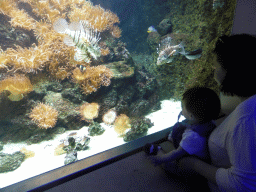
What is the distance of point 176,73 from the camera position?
15.5 feet

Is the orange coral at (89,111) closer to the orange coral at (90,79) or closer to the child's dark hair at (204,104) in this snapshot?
the orange coral at (90,79)

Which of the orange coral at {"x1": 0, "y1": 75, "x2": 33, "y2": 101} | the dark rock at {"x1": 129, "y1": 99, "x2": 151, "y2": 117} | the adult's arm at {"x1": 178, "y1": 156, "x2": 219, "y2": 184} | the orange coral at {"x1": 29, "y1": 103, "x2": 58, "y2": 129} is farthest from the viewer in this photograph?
the dark rock at {"x1": 129, "y1": 99, "x2": 151, "y2": 117}

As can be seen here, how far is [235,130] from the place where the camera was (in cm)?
77

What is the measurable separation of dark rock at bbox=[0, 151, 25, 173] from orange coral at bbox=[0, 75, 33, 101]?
45.1 inches

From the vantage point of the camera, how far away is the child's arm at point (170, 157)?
3.87 ft

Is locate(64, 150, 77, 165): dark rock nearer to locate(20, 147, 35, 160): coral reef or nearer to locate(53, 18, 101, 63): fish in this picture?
locate(20, 147, 35, 160): coral reef

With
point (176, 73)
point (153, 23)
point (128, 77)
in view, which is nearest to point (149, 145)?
point (128, 77)

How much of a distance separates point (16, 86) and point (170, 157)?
3194mm

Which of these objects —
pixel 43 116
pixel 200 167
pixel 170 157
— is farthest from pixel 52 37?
pixel 200 167

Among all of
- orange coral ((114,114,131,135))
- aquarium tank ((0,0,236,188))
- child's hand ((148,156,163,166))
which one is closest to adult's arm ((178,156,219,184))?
child's hand ((148,156,163,166))

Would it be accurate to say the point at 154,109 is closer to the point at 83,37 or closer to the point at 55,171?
the point at 83,37

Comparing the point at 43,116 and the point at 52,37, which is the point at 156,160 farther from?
the point at 52,37

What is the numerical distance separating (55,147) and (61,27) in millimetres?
2342

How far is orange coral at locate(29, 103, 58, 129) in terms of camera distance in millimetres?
2879
